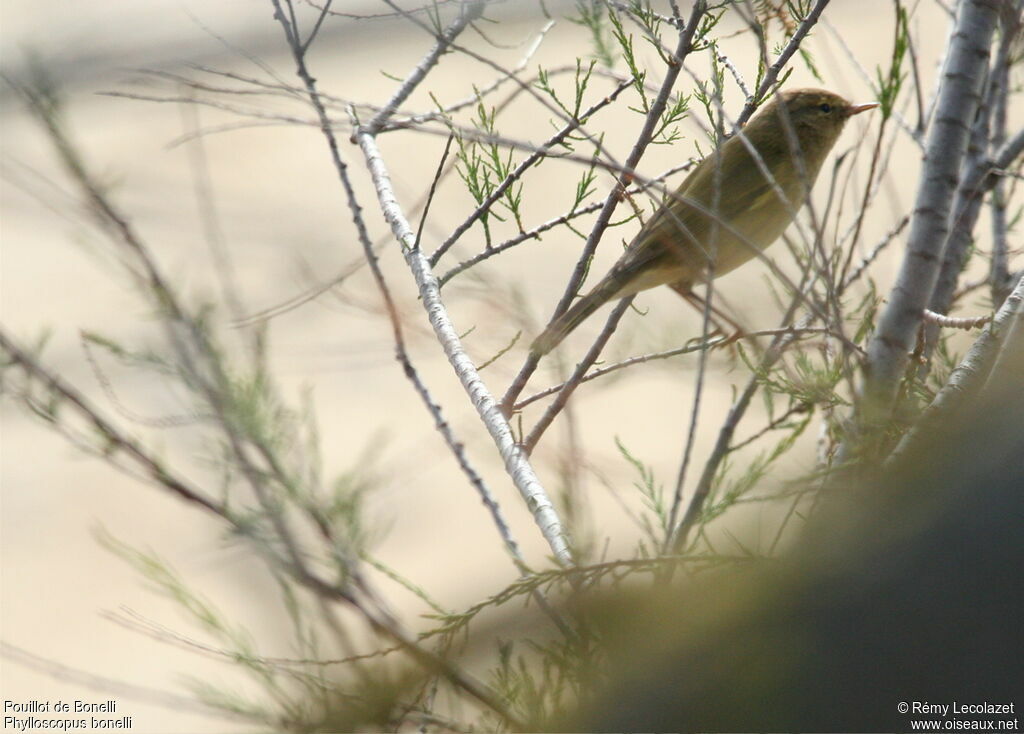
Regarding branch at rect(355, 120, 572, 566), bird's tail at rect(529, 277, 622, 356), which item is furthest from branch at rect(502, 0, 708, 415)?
branch at rect(355, 120, 572, 566)

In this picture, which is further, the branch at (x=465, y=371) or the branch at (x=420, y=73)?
the branch at (x=420, y=73)

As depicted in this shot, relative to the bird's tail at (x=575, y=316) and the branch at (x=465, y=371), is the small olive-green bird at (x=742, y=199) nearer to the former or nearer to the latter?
the bird's tail at (x=575, y=316)

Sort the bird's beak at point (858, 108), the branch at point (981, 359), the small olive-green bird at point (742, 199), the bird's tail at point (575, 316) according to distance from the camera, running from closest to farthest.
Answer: the branch at point (981, 359) < the bird's tail at point (575, 316) < the small olive-green bird at point (742, 199) < the bird's beak at point (858, 108)

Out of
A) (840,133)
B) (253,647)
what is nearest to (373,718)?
(253,647)

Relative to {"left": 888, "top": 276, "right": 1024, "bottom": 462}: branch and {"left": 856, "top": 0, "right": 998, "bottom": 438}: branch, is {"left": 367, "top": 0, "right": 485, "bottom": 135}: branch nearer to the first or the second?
{"left": 856, "top": 0, "right": 998, "bottom": 438}: branch

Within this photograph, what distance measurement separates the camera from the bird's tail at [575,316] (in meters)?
2.08

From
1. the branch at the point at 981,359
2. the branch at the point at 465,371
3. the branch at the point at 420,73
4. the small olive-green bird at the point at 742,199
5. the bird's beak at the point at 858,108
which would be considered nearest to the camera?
the branch at the point at 981,359

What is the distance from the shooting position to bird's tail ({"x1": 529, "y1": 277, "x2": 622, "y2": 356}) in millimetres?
2082

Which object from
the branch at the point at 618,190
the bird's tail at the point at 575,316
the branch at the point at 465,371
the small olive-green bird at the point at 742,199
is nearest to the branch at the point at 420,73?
the branch at the point at 465,371

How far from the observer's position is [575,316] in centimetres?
288

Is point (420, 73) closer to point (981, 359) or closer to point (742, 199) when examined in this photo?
point (981, 359)

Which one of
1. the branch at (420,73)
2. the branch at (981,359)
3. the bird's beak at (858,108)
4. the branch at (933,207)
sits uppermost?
the bird's beak at (858,108)

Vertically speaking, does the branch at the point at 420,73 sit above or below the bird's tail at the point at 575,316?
above

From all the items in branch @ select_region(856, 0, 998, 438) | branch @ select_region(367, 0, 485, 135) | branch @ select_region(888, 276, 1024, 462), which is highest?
branch @ select_region(367, 0, 485, 135)
